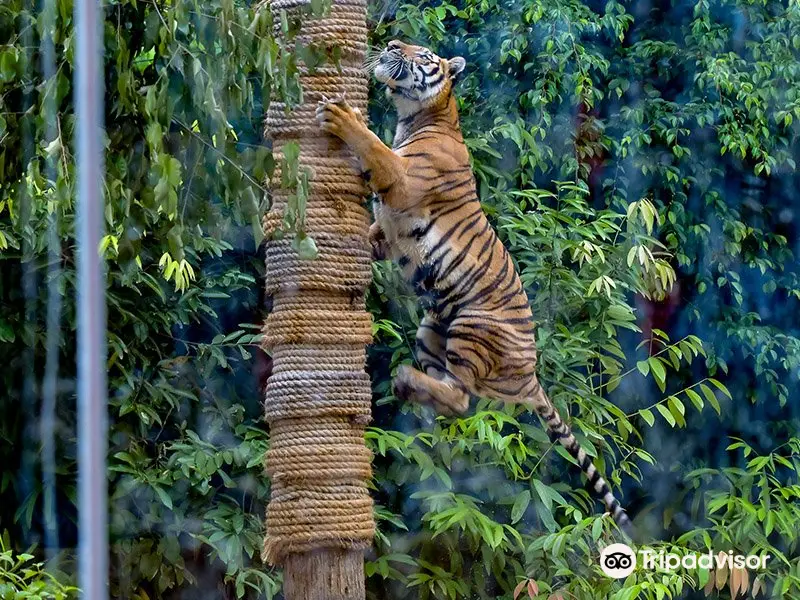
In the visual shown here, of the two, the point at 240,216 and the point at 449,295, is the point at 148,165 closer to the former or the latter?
the point at 240,216

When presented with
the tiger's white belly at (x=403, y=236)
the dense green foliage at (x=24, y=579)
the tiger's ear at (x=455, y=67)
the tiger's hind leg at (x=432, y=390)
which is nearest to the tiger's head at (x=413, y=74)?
the tiger's ear at (x=455, y=67)

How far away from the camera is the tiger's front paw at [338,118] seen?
1.58 metres

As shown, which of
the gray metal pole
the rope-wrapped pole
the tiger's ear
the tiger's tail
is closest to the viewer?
the gray metal pole

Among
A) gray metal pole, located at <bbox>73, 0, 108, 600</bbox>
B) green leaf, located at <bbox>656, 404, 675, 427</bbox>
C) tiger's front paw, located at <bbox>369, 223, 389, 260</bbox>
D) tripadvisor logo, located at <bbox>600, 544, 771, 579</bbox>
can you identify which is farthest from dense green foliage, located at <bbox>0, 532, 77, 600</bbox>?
green leaf, located at <bbox>656, 404, 675, 427</bbox>

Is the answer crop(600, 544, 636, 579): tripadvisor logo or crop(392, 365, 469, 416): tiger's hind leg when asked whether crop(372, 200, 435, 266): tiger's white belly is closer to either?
crop(392, 365, 469, 416): tiger's hind leg

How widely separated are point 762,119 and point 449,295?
99cm

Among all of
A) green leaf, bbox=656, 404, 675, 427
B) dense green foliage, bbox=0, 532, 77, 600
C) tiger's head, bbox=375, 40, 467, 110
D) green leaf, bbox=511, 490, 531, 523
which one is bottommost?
dense green foliage, bbox=0, 532, 77, 600

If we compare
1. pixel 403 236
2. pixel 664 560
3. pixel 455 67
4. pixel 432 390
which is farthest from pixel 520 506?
pixel 455 67

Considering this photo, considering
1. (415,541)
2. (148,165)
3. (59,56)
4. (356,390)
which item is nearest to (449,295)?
(356,390)

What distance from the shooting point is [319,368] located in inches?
60.0

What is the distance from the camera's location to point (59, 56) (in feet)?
3.90

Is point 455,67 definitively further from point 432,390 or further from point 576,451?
point 576,451

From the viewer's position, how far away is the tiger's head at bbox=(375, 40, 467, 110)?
77.2 inches

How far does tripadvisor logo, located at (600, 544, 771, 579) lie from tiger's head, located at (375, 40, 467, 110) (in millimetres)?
993
